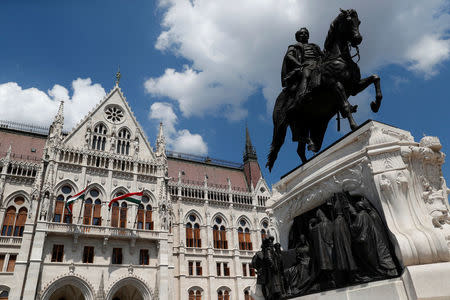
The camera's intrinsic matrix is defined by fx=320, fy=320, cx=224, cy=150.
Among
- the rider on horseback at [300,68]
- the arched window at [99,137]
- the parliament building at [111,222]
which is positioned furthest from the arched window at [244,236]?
the rider on horseback at [300,68]

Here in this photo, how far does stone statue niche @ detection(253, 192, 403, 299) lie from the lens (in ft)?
13.0

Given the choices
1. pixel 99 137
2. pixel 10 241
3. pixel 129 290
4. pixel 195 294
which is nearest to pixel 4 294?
pixel 10 241

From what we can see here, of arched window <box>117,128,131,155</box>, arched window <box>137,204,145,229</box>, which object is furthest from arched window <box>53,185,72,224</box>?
arched window <box>117,128,131,155</box>

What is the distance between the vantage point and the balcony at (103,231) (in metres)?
28.9

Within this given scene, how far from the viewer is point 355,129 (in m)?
4.86

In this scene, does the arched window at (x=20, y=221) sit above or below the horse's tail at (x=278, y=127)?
above

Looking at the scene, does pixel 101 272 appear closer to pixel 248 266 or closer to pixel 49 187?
pixel 49 187

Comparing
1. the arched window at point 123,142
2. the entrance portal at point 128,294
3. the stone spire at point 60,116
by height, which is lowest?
the entrance portal at point 128,294

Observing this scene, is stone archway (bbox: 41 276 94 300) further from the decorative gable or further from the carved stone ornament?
the carved stone ornament

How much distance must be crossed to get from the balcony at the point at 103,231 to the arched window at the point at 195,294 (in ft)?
27.2

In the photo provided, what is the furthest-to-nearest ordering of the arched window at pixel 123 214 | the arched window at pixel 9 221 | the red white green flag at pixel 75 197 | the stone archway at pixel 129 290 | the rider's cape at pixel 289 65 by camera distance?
the arched window at pixel 123 214 → the arched window at pixel 9 221 → the stone archway at pixel 129 290 → the red white green flag at pixel 75 197 → the rider's cape at pixel 289 65

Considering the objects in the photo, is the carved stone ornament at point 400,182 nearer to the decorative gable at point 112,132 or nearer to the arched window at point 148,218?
the arched window at point 148,218

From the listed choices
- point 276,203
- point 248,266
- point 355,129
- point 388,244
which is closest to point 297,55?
point 355,129

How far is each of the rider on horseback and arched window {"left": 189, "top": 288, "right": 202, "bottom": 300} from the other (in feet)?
114
